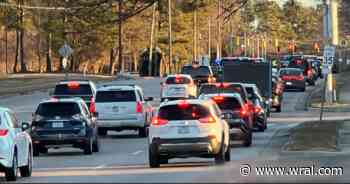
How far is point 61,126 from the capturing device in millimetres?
30375

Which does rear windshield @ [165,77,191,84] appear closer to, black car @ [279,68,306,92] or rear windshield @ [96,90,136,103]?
rear windshield @ [96,90,136,103]

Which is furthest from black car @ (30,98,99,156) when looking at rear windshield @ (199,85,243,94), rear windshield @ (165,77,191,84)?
rear windshield @ (165,77,191,84)

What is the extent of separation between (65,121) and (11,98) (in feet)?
123

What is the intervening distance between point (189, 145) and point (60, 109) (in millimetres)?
6927

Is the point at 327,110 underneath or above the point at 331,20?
underneath

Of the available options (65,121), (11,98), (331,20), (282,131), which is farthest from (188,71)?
(65,121)

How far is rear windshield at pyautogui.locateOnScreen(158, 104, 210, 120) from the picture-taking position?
24797 millimetres

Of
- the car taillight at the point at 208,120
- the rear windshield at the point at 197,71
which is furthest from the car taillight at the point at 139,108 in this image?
the rear windshield at the point at 197,71

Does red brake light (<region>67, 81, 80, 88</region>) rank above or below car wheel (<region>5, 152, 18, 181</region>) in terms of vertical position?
above

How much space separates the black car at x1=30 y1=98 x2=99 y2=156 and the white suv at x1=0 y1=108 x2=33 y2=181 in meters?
6.30

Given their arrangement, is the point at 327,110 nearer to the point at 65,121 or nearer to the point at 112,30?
the point at 65,121

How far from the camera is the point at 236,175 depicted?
16.4m

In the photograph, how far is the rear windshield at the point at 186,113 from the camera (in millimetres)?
24797

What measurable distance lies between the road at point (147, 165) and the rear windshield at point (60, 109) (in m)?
1.25
